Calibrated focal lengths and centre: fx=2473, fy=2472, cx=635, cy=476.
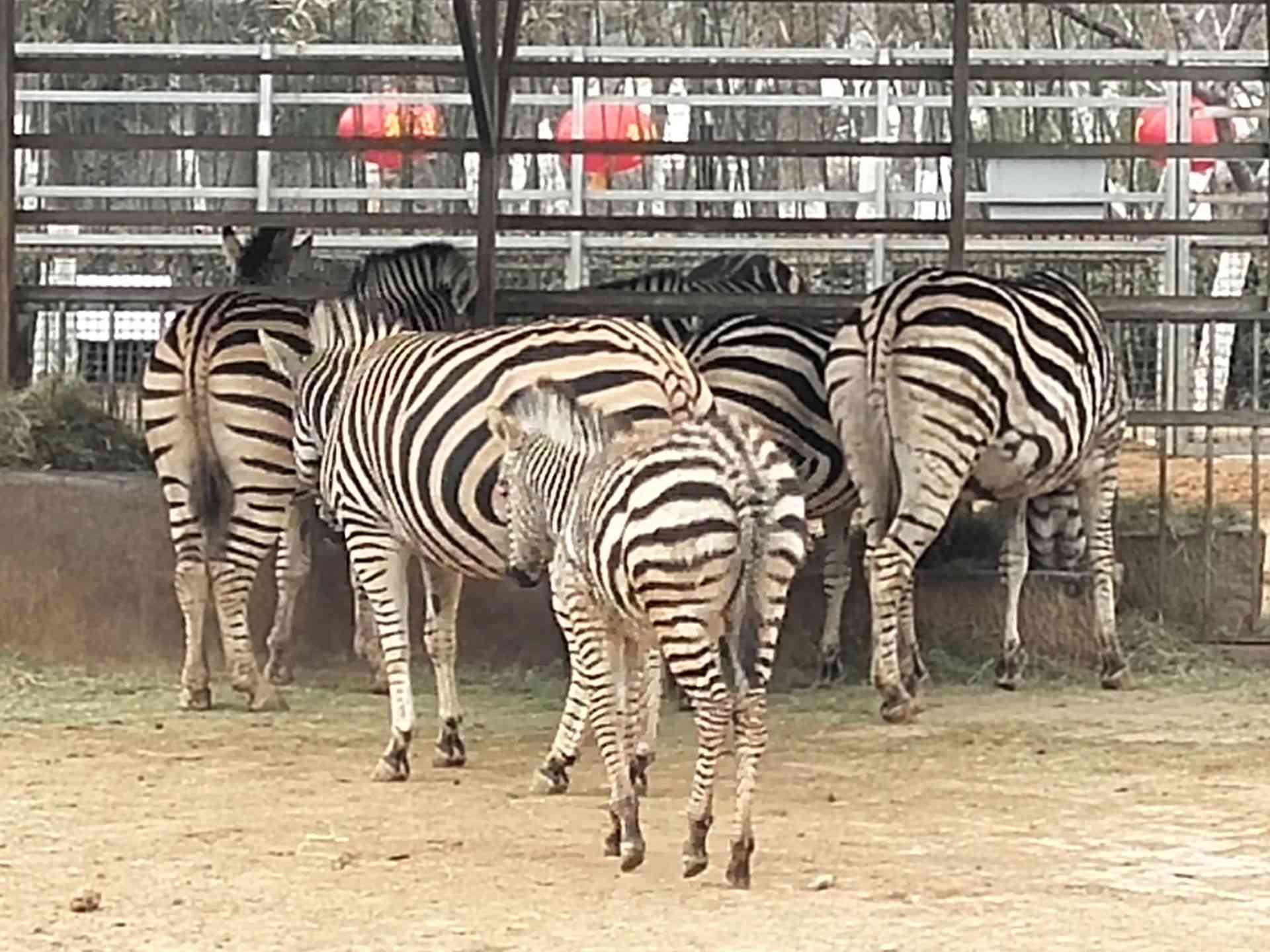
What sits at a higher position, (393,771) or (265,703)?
(265,703)

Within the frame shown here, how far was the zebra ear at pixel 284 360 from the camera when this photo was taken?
373 inches

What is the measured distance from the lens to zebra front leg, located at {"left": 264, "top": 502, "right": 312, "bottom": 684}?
10.7 metres

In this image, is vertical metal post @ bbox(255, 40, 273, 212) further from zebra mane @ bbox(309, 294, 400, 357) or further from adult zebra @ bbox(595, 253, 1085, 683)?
zebra mane @ bbox(309, 294, 400, 357)

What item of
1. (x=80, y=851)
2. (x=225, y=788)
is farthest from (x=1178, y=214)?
(x=80, y=851)

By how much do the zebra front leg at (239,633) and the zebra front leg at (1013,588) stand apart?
10.2ft

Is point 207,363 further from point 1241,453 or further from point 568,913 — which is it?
point 1241,453

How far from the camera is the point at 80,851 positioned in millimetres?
7098

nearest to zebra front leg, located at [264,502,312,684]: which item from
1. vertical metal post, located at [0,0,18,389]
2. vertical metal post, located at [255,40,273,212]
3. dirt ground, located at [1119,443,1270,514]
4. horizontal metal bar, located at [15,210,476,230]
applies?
horizontal metal bar, located at [15,210,476,230]

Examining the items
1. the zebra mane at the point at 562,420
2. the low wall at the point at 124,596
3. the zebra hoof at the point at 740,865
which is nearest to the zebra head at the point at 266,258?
the low wall at the point at 124,596

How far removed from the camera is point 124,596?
11008mm

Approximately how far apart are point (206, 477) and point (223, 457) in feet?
0.43

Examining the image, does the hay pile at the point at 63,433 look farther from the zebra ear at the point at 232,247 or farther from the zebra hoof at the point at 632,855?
the zebra hoof at the point at 632,855

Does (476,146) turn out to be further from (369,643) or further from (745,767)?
(745,767)

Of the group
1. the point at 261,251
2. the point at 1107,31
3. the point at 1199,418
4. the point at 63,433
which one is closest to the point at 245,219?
the point at 261,251
